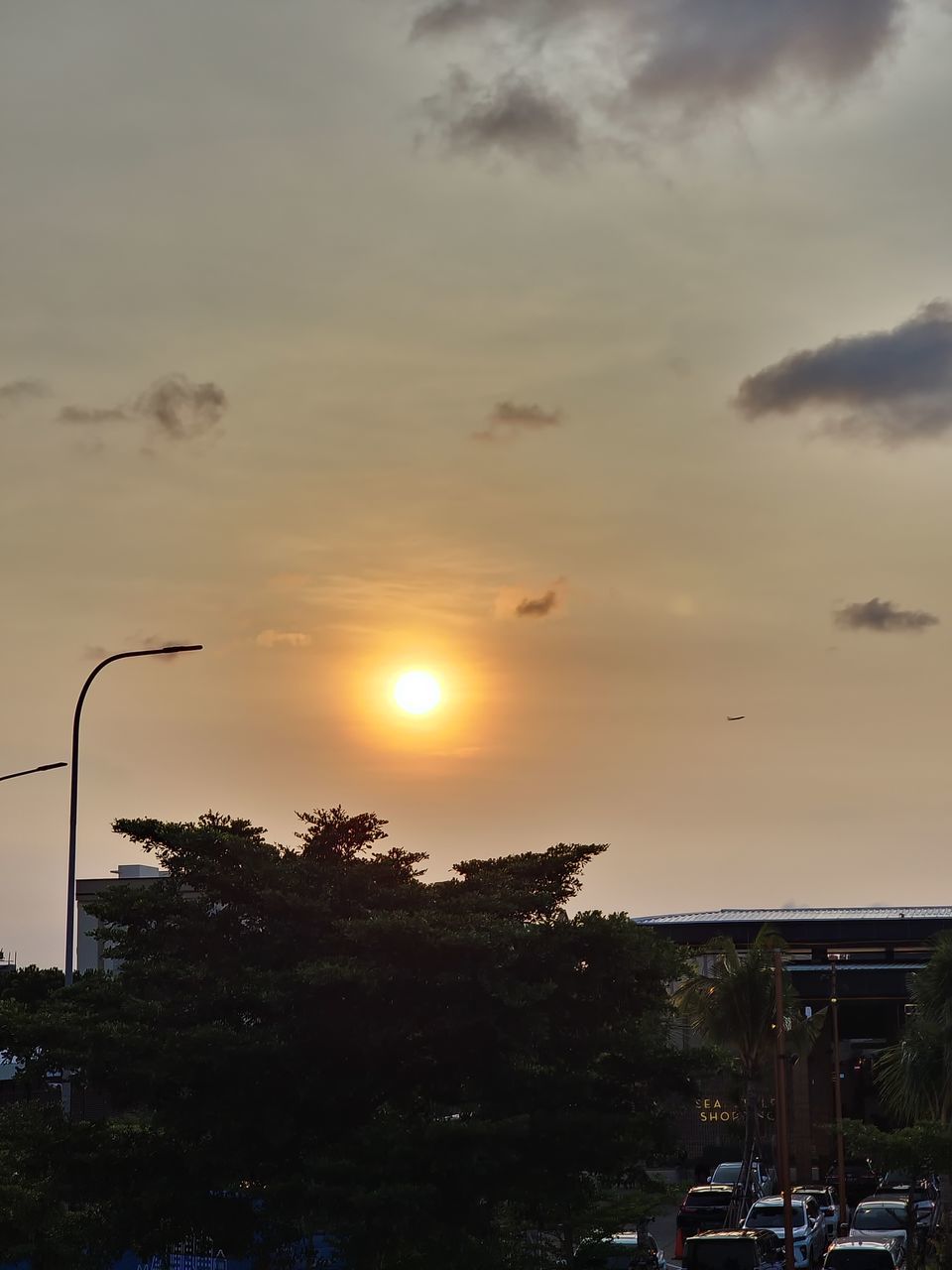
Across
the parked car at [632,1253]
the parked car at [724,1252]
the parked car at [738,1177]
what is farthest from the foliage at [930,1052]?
the parked car at [738,1177]

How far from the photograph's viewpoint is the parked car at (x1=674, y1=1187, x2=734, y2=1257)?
57094mm

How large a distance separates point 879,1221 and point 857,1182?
75.7 feet

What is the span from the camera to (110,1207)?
34.2 meters

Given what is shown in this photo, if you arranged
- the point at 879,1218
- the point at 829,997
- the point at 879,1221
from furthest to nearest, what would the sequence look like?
the point at 829,997, the point at 879,1218, the point at 879,1221

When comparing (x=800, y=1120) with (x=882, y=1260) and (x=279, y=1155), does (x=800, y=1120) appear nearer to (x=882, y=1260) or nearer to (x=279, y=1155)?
(x=882, y=1260)

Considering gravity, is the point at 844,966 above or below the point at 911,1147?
above

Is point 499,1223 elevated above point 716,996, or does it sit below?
below

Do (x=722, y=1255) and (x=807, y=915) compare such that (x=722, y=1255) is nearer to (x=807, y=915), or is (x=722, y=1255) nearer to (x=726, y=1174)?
(x=726, y=1174)

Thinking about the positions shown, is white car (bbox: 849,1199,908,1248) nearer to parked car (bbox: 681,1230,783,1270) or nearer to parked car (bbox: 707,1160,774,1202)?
parked car (bbox: 681,1230,783,1270)

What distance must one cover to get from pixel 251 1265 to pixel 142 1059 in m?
6.96

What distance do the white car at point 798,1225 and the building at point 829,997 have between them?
83.8 ft

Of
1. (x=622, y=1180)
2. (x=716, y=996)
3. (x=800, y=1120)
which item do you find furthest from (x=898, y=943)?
(x=622, y=1180)

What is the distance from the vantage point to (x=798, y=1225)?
5097 cm

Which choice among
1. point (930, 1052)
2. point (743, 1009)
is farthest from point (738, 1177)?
point (930, 1052)
